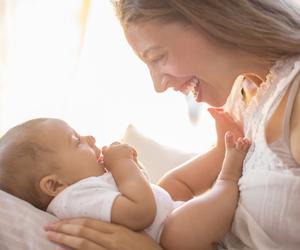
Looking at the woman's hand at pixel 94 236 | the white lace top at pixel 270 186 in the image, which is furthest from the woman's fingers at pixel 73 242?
the white lace top at pixel 270 186

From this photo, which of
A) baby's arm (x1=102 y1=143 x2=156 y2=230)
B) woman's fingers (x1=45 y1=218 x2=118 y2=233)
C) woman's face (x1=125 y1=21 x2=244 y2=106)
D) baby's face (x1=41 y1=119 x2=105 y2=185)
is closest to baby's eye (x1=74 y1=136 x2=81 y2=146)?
baby's face (x1=41 y1=119 x2=105 y2=185)

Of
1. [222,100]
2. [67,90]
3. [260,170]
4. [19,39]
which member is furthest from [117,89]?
[260,170]

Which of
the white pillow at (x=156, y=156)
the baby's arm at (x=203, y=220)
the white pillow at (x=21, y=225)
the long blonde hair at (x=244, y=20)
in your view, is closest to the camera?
the white pillow at (x=21, y=225)

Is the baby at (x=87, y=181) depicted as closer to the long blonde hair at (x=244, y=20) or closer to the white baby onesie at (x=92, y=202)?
the white baby onesie at (x=92, y=202)

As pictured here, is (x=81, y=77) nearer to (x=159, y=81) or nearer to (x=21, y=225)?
(x=159, y=81)

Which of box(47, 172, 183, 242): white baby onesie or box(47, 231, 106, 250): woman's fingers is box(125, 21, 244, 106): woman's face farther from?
box(47, 231, 106, 250): woman's fingers

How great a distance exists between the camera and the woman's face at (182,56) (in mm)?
1430

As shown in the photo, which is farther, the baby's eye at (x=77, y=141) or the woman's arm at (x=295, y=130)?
the baby's eye at (x=77, y=141)

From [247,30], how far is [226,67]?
0.42ft

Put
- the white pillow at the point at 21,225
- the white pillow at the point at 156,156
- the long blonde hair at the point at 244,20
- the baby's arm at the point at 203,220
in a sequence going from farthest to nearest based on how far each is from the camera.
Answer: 1. the white pillow at the point at 156,156
2. the long blonde hair at the point at 244,20
3. the baby's arm at the point at 203,220
4. the white pillow at the point at 21,225

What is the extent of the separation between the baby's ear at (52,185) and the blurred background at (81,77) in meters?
1.05

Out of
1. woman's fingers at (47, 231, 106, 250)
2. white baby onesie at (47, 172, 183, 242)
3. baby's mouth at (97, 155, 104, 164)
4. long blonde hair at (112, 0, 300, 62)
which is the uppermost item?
long blonde hair at (112, 0, 300, 62)

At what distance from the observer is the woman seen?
1.19m

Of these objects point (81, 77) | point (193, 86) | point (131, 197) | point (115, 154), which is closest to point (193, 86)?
point (193, 86)
